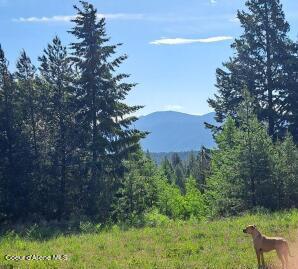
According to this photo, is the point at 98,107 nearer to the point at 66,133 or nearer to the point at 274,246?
the point at 66,133

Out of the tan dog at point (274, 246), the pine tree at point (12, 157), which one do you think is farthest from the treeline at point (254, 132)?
the tan dog at point (274, 246)

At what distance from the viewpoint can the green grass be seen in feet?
43.2

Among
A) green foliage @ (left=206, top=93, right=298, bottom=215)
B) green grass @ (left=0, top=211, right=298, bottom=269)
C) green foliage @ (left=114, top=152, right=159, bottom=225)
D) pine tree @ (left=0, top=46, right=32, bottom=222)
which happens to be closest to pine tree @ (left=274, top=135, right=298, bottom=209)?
green foliage @ (left=206, top=93, right=298, bottom=215)

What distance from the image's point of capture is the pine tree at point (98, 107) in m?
33.0

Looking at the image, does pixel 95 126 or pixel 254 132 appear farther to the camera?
pixel 95 126

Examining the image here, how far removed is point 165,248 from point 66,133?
2146cm

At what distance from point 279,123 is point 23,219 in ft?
72.5

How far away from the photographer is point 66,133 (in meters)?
35.4

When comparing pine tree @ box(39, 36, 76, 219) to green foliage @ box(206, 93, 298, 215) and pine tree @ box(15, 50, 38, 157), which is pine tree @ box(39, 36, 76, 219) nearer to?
pine tree @ box(15, 50, 38, 157)

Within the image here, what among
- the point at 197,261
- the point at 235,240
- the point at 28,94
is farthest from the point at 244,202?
the point at 28,94

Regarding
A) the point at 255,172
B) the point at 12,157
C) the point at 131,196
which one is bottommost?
the point at 131,196

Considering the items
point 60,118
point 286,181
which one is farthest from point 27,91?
point 286,181

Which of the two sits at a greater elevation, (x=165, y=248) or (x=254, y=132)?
(x=254, y=132)

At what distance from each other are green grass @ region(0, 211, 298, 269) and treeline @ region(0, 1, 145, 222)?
542 inches
